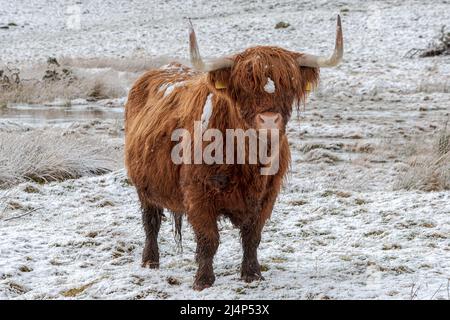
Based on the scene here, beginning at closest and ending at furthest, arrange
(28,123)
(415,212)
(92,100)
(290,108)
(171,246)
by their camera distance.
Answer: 1. (290,108)
2. (171,246)
3. (415,212)
4. (28,123)
5. (92,100)

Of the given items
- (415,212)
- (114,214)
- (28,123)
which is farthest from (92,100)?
(415,212)

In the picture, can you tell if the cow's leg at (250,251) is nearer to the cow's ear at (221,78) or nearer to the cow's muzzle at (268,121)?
the cow's muzzle at (268,121)

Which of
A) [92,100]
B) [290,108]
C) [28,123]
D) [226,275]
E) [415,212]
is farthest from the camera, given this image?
[92,100]

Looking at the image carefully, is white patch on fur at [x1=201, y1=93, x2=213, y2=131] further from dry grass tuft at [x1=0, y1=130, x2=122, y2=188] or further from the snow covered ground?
dry grass tuft at [x1=0, y1=130, x2=122, y2=188]

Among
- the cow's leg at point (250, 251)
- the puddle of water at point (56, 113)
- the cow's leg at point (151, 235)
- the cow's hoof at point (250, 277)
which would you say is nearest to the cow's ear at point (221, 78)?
the cow's leg at point (250, 251)

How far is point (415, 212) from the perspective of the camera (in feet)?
18.0

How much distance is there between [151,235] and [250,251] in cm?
91

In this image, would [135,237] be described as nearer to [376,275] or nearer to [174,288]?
[174,288]

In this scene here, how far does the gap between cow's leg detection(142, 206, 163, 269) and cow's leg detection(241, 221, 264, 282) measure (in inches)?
30.7

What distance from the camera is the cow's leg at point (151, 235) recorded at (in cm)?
452

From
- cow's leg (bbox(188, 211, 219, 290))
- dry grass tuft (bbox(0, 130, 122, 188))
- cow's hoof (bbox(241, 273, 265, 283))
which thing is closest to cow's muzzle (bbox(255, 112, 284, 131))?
cow's leg (bbox(188, 211, 219, 290))

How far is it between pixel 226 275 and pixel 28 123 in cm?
831

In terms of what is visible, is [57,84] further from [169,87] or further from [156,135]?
[156,135]

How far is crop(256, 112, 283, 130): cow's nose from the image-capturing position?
339 cm
